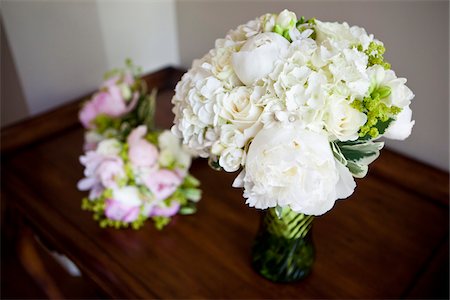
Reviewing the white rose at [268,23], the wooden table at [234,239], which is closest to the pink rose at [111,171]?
the wooden table at [234,239]

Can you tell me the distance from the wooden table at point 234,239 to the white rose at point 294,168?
0.96ft

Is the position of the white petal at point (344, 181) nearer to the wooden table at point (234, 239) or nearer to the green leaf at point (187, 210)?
the wooden table at point (234, 239)

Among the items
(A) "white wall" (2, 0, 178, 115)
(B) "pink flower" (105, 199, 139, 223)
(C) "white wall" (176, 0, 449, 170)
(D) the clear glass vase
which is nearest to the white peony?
(B) "pink flower" (105, 199, 139, 223)

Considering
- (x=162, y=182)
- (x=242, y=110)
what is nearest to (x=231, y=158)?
(x=242, y=110)

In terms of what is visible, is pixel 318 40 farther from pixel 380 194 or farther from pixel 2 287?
pixel 2 287

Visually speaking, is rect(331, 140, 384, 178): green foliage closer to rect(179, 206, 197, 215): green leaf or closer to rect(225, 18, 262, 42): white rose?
rect(225, 18, 262, 42): white rose

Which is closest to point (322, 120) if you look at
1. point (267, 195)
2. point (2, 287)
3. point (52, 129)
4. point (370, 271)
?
point (267, 195)

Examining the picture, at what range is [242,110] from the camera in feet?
1.49

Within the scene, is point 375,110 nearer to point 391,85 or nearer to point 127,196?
point 391,85

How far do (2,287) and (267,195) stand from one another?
1419 millimetres

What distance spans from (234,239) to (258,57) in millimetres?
437

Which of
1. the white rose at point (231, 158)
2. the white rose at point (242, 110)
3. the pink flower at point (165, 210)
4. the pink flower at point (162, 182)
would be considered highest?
the white rose at point (242, 110)

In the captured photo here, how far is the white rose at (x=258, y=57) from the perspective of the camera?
1.46 ft

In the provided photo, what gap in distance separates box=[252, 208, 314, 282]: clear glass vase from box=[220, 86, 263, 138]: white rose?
0.62ft
